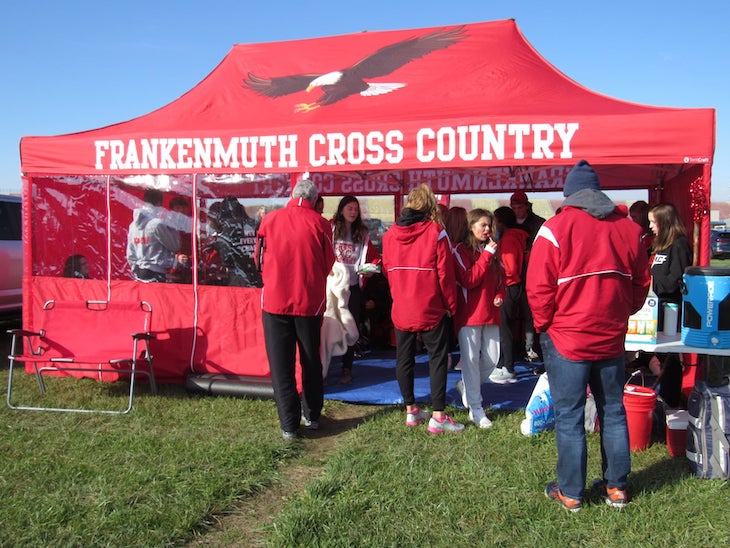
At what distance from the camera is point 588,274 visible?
295 cm

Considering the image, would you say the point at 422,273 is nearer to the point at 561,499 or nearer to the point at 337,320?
the point at 337,320

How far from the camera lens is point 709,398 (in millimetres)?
A: 3570

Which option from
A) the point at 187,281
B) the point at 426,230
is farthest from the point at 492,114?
the point at 187,281

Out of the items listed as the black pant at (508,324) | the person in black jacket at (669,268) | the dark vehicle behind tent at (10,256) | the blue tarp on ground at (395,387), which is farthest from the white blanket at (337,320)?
the dark vehicle behind tent at (10,256)

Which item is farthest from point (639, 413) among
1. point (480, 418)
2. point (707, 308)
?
point (480, 418)

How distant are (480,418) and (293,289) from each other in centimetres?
167

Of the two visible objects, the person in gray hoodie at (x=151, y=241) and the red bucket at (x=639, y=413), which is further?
the person in gray hoodie at (x=151, y=241)

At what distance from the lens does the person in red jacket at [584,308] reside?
2.95m

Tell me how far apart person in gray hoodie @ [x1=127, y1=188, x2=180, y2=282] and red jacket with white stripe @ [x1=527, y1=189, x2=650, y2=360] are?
12.2 ft

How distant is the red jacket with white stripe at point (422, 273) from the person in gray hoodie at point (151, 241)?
2.45 meters

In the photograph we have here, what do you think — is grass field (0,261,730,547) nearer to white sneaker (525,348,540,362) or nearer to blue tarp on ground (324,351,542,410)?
blue tarp on ground (324,351,542,410)

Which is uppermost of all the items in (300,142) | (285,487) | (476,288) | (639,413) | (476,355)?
(300,142)

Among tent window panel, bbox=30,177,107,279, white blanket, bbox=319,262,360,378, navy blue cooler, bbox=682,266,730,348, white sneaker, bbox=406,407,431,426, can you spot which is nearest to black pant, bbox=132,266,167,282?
tent window panel, bbox=30,177,107,279

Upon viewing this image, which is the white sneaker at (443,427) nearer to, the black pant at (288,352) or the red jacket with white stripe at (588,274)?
the black pant at (288,352)
